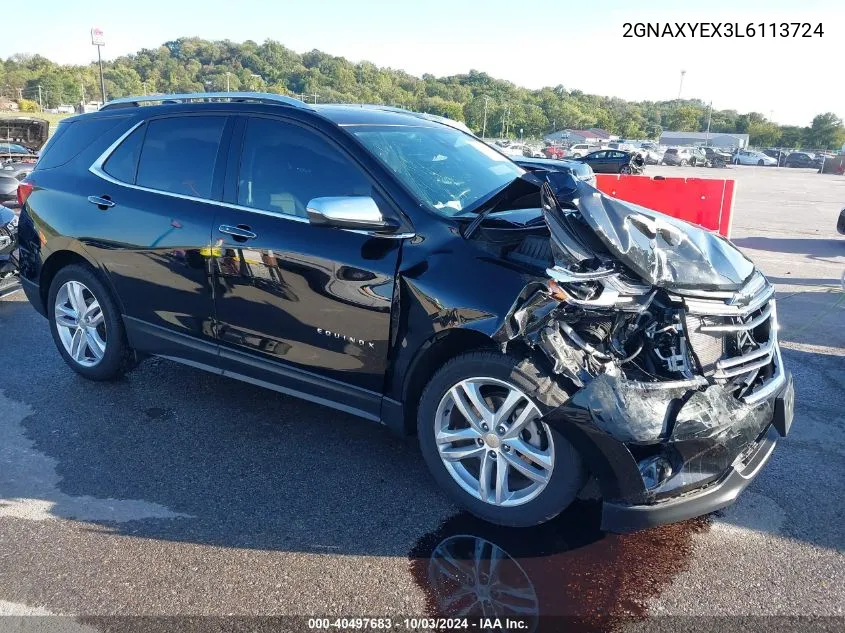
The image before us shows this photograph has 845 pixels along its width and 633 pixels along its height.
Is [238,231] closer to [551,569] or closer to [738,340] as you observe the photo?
[551,569]

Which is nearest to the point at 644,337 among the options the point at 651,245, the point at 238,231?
the point at 651,245

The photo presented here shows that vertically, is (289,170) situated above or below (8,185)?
above

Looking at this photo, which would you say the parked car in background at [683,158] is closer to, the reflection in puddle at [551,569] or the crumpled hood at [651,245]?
the crumpled hood at [651,245]

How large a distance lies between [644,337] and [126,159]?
3.50m

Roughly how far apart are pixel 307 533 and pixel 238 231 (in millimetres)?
1677

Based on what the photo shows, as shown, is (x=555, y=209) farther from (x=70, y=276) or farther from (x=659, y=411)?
(x=70, y=276)

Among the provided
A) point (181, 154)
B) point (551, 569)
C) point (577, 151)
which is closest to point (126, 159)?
point (181, 154)

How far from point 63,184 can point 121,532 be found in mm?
2698

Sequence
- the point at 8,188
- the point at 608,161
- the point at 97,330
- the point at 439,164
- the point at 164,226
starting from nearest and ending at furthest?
the point at 439,164 < the point at 164,226 < the point at 97,330 < the point at 8,188 < the point at 608,161

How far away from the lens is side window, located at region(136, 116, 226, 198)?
4.11m

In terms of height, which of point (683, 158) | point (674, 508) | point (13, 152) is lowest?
point (674, 508)

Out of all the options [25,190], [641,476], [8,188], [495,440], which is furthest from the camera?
[8,188]

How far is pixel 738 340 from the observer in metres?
3.00

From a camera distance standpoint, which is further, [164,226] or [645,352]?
[164,226]
